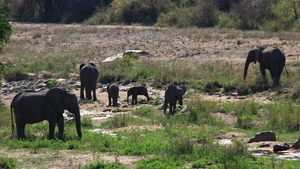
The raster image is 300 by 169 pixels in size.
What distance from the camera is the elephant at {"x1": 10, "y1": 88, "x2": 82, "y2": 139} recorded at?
1305 centimetres

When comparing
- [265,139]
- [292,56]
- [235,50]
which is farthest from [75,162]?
[235,50]

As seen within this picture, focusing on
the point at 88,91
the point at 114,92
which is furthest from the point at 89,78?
the point at 114,92

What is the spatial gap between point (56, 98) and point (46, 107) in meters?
0.43

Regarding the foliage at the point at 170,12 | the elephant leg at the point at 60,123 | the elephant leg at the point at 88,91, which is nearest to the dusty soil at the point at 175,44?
the elephant leg at the point at 88,91

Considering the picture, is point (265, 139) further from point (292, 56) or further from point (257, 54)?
point (292, 56)

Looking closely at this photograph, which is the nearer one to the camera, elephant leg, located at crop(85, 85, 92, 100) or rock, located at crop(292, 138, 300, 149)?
rock, located at crop(292, 138, 300, 149)

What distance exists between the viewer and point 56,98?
13.0 meters

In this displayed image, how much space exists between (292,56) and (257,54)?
15.8 ft

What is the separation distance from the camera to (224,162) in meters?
10.2

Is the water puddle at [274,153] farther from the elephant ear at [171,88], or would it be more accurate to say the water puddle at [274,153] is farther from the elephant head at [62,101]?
the elephant ear at [171,88]

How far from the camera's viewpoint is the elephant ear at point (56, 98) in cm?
1303

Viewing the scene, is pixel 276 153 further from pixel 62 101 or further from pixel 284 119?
pixel 62 101

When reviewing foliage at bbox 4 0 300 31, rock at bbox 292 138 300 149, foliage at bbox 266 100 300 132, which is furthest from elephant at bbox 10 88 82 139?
foliage at bbox 4 0 300 31

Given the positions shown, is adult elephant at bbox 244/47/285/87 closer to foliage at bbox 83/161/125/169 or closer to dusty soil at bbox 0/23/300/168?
dusty soil at bbox 0/23/300/168
